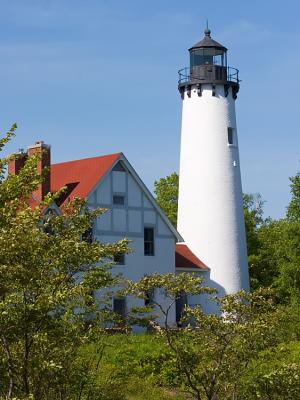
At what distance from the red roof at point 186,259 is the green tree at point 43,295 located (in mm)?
25429

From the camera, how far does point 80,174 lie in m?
38.4

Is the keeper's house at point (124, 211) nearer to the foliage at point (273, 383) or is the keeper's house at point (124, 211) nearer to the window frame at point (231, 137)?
the window frame at point (231, 137)

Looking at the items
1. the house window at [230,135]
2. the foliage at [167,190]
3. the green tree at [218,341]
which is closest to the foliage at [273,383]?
the green tree at [218,341]

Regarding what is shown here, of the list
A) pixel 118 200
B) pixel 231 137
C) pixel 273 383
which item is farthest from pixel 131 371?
pixel 231 137

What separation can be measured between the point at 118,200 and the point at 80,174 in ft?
6.33

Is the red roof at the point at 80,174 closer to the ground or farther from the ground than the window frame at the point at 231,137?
closer to the ground

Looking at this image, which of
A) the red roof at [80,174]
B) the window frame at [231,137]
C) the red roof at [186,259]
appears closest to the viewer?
the red roof at [80,174]

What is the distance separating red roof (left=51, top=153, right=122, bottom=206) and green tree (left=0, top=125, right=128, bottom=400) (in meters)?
21.4

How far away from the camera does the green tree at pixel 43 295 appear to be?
12.9 meters

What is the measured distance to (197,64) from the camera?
42.1 meters

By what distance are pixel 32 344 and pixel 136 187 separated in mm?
25173

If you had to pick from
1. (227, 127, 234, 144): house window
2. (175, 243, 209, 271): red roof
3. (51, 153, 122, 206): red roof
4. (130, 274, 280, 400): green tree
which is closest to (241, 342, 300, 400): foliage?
(130, 274, 280, 400): green tree

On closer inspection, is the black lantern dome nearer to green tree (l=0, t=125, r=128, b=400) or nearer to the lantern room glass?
the lantern room glass

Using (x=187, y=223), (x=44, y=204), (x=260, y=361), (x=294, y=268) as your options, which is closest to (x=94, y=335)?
(x=44, y=204)
